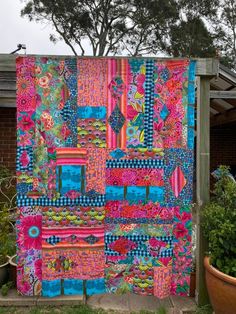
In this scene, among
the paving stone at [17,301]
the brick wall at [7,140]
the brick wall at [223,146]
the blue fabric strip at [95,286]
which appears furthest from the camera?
the brick wall at [223,146]

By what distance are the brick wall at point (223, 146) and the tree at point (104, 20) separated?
1249 centimetres

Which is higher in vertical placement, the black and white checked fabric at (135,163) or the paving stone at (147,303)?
A: the black and white checked fabric at (135,163)

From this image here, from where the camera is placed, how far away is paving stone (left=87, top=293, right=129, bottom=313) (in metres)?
2.97

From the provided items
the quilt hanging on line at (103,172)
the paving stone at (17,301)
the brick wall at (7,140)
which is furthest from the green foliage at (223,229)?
the brick wall at (7,140)

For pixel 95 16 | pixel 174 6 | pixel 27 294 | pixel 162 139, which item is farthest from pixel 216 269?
pixel 174 6

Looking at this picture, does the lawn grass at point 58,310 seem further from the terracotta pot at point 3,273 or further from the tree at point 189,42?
the tree at point 189,42

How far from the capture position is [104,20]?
66.2 ft

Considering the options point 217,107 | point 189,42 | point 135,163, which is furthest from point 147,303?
point 189,42

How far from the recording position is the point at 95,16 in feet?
65.8

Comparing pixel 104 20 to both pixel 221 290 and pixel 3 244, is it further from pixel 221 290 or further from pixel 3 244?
pixel 221 290

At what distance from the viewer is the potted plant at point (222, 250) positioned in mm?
2570

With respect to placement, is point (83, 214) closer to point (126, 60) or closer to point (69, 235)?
point (69, 235)

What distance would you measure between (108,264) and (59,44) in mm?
19606

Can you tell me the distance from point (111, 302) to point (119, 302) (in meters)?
0.07
